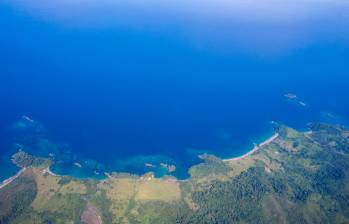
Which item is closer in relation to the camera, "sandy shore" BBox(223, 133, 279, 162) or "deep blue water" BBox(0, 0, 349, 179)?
"sandy shore" BBox(223, 133, 279, 162)

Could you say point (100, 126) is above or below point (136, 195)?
above

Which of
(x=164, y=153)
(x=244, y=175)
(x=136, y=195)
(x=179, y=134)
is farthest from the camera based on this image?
(x=179, y=134)

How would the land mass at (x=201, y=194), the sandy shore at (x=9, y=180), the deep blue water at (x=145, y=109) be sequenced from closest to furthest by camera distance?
the land mass at (x=201, y=194)
the sandy shore at (x=9, y=180)
the deep blue water at (x=145, y=109)

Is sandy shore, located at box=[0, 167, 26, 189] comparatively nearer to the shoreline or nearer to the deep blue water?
the shoreline

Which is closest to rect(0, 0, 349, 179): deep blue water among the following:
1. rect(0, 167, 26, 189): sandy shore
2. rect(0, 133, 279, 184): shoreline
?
rect(0, 133, 279, 184): shoreline

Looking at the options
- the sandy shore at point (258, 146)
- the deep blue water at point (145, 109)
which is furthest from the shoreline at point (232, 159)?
the deep blue water at point (145, 109)

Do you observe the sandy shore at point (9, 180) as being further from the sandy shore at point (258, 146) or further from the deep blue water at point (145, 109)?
the sandy shore at point (258, 146)

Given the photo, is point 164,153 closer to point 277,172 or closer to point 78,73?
point 277,172

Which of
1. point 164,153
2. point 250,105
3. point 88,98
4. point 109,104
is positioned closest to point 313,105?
point 250,105
